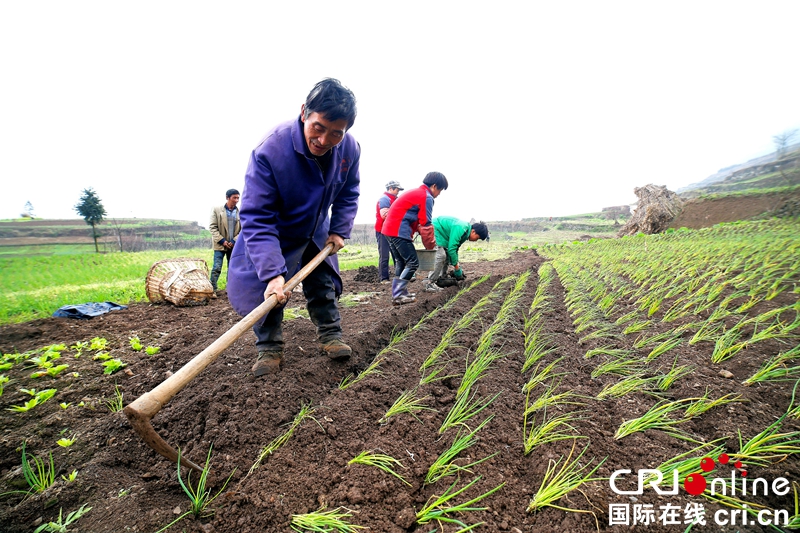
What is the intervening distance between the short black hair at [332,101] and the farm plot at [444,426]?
1.65 m

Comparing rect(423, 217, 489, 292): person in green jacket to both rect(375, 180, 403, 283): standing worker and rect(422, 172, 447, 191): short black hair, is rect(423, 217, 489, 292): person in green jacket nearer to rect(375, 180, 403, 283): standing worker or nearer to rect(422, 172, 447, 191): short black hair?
rect(422, 172, 447, 191): short black hair

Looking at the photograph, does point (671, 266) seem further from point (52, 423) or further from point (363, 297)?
point (52, 423)

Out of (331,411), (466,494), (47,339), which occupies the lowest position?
(466,494)

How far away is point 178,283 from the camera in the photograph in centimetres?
500

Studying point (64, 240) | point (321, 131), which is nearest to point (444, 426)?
point (321, 131)

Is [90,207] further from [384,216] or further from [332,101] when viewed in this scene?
[332,101]

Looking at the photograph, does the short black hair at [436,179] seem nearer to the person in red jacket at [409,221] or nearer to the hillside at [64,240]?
the person in red jacket at [409,221]

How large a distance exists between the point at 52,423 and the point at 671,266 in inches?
261

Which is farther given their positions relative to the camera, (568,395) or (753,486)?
(568,395)

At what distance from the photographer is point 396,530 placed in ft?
4.04

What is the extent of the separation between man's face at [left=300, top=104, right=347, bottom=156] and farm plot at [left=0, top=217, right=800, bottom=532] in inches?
59.9

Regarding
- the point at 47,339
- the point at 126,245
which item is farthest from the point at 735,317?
the point at 126,245

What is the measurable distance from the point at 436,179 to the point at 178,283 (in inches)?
165

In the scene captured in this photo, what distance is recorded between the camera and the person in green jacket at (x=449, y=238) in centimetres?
496
